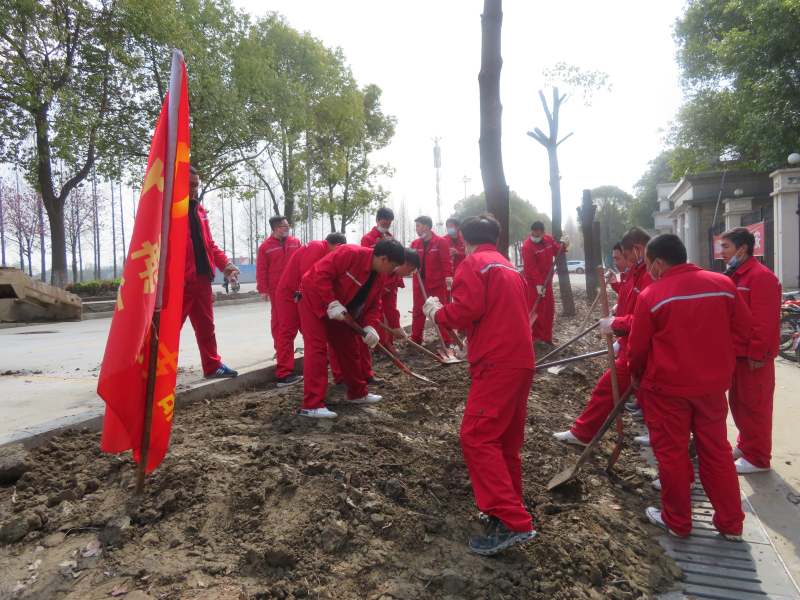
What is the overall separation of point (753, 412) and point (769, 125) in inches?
699

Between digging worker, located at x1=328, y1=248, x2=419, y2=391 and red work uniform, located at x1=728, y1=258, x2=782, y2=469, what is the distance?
223 centimetres

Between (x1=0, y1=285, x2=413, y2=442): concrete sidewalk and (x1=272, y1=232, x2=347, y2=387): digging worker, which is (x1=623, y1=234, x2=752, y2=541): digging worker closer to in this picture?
(x1=272, y1=232, x2=347, y2=387): digging worker

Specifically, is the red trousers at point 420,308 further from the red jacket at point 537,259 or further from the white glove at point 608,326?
the white glove at point 608,326

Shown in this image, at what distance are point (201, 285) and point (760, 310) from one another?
181 inches

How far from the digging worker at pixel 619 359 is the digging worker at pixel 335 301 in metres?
1.61

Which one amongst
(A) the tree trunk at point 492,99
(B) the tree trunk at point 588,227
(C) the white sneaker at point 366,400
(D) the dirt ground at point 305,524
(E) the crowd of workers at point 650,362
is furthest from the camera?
(B) the tree trunk at point 588,227

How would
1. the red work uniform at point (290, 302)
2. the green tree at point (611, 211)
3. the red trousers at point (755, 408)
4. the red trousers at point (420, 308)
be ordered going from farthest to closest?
the green tree at point (611, 211) → the red trousers at point (420, 308) → the red work uniform at point (290, 302) → the red trousers at point (755, 408)

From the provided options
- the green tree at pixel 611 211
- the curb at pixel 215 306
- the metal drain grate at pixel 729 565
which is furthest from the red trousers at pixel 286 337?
the green tree at pixel 611 211

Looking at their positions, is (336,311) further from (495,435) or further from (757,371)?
(757,371)

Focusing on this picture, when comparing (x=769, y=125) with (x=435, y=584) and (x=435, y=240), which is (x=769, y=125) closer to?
(x=435, y=240)

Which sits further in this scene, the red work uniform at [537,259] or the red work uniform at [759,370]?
the red work uniform at [537,259]

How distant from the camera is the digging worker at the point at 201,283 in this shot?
483cm

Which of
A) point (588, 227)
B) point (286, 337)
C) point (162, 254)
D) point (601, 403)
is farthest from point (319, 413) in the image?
point (588, 227)

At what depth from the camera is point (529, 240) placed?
Answer: 842 cm
